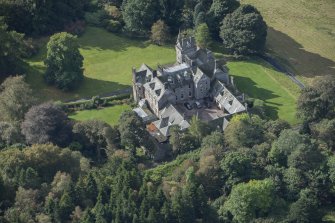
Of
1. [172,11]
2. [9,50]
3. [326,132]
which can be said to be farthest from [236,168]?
[172,11]

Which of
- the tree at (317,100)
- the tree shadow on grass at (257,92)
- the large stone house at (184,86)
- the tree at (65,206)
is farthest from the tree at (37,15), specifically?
the tree at (65,206)

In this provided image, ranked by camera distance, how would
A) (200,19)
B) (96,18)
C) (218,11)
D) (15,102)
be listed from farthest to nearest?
(96,18), (218,11), (200,19), (15,102)

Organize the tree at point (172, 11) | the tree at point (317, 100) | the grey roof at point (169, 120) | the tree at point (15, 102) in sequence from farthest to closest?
the tree at point (172, 11) < the tree at point (317, 100) < the tree at point (15, 102) < the grey roof at point (169, 120)

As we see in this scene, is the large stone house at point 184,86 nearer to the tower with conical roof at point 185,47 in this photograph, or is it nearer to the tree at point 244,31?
the tower with conical roof at point 185,47

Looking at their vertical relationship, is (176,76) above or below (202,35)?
below

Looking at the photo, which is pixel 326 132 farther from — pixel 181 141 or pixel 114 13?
pixel 114 13

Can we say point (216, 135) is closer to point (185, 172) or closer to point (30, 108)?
point (185, 172)
